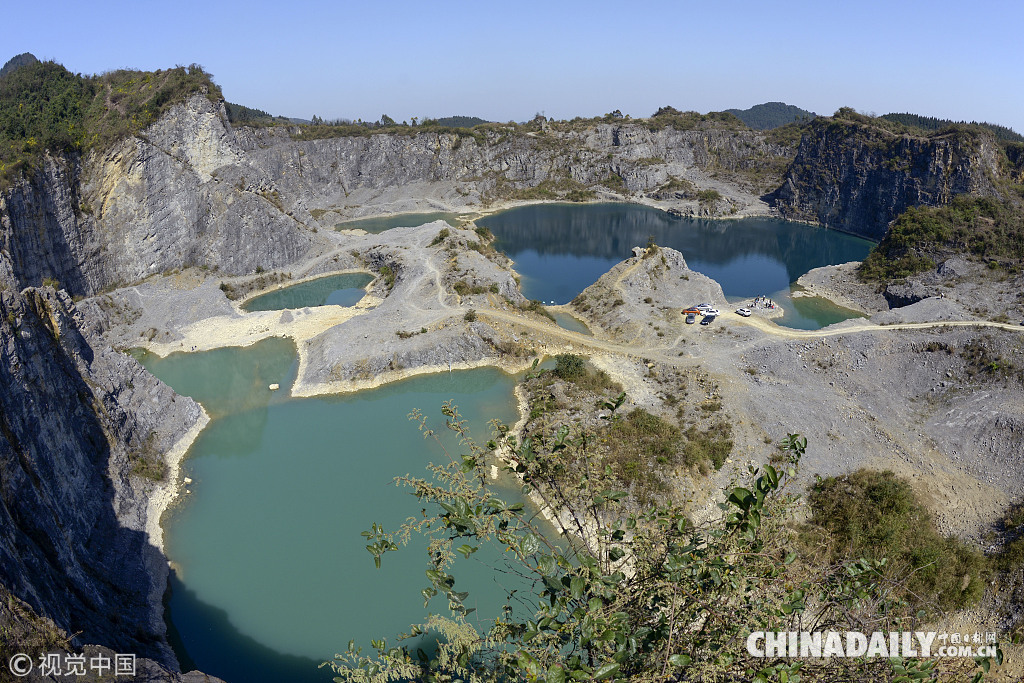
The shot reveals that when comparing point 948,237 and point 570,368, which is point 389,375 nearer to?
point 570,368

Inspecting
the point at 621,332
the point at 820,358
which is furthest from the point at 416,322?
the point at 820,358

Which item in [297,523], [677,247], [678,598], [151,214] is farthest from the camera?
[677,247]

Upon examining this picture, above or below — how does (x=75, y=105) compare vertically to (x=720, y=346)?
above

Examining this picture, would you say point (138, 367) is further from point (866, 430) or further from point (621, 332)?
point (866, 430)

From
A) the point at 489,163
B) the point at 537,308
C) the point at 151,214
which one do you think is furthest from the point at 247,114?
the point at 537,308

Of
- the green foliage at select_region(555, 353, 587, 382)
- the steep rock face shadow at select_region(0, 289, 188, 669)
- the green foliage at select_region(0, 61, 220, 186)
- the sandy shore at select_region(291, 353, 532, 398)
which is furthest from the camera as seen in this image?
the green foliage at select_region(0, 61, 220, 186)

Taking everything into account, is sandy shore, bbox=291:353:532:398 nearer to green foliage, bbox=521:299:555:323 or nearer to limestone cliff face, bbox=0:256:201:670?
limestone cliff face, bbox=0:256:201:670

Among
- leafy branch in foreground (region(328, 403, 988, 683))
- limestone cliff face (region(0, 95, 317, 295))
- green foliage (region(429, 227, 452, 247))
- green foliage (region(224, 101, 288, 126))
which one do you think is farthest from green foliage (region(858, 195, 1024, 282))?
green foliage (region(224, 101, 288, 126))
